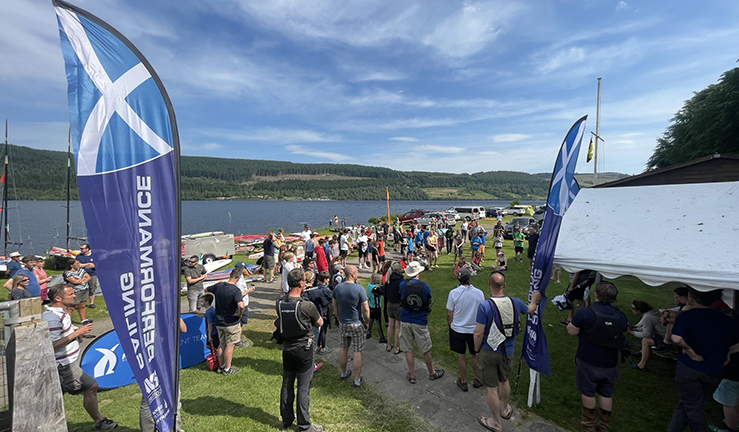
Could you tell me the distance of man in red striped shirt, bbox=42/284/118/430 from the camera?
3.40m

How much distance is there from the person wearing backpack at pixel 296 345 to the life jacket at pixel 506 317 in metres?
2.18

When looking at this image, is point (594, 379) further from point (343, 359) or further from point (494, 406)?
point (343, 359)

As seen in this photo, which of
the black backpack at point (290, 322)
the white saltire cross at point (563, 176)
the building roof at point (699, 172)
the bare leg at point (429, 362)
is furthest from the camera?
the building roof at point (699, 172)

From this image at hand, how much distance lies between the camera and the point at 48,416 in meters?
2.49

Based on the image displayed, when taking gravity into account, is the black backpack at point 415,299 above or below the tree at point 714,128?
below

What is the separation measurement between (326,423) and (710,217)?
624 centimetres

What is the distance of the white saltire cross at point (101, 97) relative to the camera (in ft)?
7.74

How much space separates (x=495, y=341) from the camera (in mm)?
3744

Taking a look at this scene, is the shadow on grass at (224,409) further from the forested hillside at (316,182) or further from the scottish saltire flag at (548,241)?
the forested hillside at (316,182)

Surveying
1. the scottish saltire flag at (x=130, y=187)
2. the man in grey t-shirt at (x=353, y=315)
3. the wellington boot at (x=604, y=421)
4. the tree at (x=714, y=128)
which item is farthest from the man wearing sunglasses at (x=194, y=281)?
the tree at (x=714, y=128)

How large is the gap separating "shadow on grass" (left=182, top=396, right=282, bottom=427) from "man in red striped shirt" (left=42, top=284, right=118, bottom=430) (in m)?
1.22

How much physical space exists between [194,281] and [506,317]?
21.4 feet

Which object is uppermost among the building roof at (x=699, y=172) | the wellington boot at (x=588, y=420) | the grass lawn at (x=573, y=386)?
the building roof at (x=699, y=172)

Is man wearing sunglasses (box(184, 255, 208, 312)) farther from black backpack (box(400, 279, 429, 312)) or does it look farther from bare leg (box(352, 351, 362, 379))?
black backpack (box(400, 279, 429, 312))
